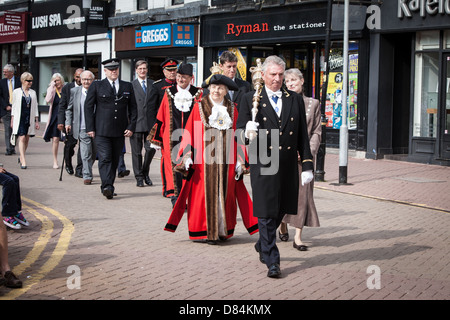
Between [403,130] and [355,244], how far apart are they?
11.2 metres

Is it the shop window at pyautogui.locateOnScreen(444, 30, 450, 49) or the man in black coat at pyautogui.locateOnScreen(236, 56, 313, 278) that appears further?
the shop window at pyautogui.locateOnScreen(444, 30, 450, 49)

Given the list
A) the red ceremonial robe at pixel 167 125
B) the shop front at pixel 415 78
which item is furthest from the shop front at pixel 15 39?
the red ceremonial robe at pixel 167 125

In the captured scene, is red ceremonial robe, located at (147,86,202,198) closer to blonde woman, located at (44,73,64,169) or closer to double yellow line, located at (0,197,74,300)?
double yellow line, located at (0,197,74,300)

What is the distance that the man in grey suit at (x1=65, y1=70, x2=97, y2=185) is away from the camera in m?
13.0

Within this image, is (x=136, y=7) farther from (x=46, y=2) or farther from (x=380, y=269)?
(x=380, y=269)

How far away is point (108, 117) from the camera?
37.4ft

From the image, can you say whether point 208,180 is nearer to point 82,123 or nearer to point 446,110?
point 82,123

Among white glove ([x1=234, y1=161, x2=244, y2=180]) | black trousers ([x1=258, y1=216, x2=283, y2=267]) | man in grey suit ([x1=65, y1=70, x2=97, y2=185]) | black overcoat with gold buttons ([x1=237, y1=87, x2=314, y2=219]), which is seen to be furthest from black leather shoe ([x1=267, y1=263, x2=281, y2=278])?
man in grey suit ([x1=65, y1=70, x2=97, y2=185])

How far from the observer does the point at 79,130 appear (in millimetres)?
13406

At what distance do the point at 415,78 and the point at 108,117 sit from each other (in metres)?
9.07

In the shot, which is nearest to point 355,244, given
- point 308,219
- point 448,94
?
point 308,219

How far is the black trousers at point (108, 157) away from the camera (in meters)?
11.2

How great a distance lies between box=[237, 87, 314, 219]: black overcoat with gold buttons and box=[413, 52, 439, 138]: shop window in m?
11.3

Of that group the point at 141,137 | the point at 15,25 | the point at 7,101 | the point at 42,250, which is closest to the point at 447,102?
the point at 141,137
